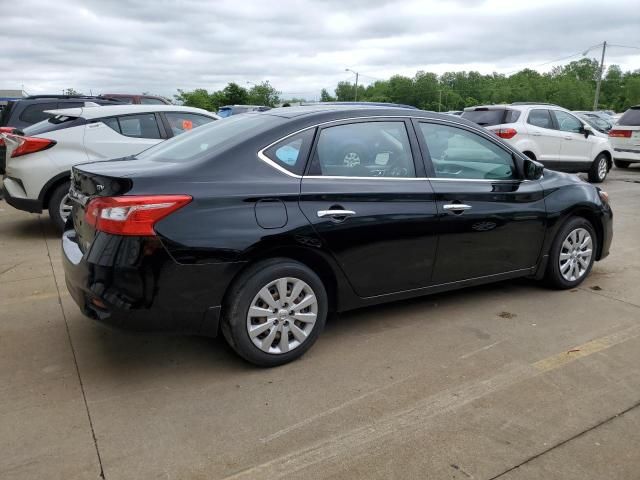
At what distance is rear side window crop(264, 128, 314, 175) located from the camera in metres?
3.53

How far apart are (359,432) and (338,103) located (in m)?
2.49

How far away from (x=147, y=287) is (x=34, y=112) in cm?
829

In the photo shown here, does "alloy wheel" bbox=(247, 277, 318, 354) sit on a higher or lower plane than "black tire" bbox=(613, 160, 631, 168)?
lower

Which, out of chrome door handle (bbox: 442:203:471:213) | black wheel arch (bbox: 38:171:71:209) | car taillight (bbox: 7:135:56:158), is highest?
car taillight (bbox: 7:135:56:158)

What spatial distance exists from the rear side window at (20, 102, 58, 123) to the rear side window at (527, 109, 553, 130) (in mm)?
9059

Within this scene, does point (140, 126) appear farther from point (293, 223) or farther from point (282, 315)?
point (282, 315)

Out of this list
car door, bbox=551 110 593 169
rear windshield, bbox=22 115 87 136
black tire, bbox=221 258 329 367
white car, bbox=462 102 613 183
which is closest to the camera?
black tire, bbox=221 258 329 367

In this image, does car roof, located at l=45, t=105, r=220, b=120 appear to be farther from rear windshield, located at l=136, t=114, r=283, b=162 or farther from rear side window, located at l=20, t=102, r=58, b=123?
rear windshield, located at l=136, t=114, r=283, b=162

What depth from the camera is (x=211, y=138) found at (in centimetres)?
387

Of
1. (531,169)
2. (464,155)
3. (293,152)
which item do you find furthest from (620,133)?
(293,152)

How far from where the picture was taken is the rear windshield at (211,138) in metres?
3.59

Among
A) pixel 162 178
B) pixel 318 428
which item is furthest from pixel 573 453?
pixel 162 178

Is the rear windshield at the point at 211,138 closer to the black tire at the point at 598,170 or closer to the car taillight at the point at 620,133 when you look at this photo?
the black tire at the point at 598,170

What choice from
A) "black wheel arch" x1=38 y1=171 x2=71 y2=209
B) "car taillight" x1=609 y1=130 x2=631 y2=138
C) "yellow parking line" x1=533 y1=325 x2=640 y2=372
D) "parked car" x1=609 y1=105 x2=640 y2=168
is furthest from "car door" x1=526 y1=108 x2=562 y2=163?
"black wheel arch" x1=38 y1=171 x2=71 y2=209
